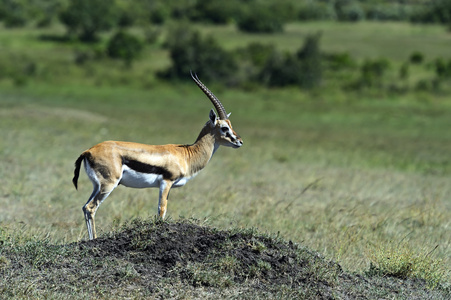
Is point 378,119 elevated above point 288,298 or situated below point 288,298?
below

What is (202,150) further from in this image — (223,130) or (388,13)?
(388,13)

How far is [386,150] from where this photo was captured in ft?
87.7

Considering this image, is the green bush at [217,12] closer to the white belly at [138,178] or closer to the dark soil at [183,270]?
the white belly at [138,178]

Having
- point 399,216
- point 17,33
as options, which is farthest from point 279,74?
point 399,216

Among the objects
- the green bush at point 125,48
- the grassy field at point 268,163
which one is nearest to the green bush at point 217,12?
the green bush at point 125,48

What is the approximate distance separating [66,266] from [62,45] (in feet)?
210

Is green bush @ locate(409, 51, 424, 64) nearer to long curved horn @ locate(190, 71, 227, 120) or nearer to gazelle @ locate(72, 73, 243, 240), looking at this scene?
long curved horn @ locate(190, 71, 227, 120)

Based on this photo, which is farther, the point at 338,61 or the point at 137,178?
the point at 338,61

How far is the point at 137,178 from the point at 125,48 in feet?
176

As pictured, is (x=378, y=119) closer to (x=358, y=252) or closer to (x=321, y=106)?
(x=321, y=106)

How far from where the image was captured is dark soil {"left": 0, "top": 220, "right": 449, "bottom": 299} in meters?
6.51

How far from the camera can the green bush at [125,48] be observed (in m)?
59.8

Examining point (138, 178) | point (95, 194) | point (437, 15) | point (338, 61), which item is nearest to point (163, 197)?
point (138, 178)

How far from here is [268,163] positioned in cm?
2056
